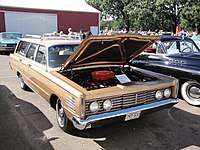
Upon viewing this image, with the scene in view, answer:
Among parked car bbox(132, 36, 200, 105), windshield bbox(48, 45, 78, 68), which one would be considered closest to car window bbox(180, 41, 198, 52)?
parked car bbox(132, 36, 200, 105)

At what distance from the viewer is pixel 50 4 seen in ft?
77.8

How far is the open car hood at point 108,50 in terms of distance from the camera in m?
3.47

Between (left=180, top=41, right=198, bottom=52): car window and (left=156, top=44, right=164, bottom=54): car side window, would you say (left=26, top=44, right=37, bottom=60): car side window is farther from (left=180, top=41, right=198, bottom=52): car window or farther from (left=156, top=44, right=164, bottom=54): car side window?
(left=180, top=41, right=198, bottom=52): car window

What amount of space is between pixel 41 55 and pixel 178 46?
12.8ft

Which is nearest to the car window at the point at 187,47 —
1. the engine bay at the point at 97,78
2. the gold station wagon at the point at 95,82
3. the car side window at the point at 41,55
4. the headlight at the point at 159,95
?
the gold station wagon at the point at 95,82

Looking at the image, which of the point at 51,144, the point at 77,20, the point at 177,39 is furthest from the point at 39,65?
the point at 77,20

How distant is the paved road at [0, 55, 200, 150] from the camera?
11.0 ft

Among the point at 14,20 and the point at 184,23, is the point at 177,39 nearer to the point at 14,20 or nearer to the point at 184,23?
the point at 14,20

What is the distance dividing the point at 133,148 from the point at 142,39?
6.12 feet

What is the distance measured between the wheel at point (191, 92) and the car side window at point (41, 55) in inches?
132

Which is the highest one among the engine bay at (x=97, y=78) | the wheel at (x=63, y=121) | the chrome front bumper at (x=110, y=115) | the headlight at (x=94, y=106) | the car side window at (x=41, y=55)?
the car side window at (x=41, y=55)

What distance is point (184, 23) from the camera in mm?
34031

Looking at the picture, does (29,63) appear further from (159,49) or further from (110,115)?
(159,49)

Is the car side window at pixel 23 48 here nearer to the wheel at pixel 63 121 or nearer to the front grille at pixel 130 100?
the wheel at pixel 63 121
